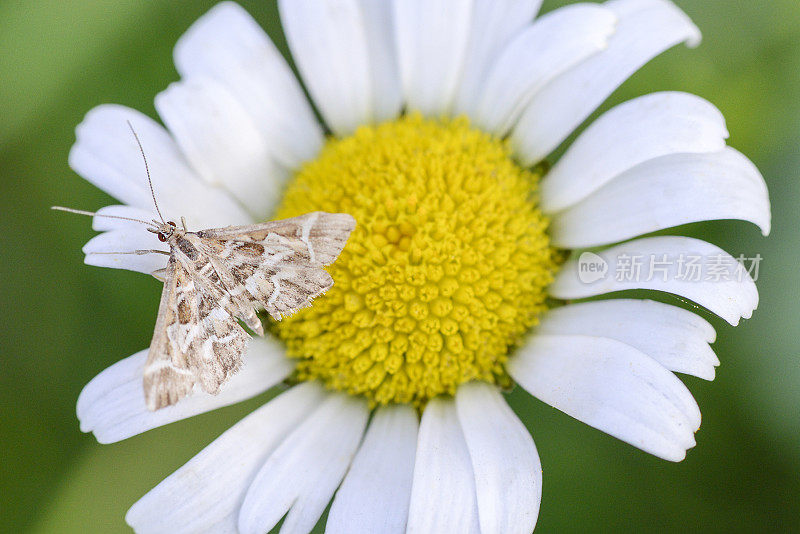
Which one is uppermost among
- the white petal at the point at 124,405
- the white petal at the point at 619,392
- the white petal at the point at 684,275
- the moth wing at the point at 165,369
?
the white petal at the point at 684,275

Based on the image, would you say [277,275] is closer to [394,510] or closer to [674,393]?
[394,510]

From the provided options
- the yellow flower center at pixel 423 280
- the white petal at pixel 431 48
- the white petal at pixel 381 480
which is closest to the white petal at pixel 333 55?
the white petal at pixel 431 48

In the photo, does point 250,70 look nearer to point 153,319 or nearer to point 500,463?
point 153,319

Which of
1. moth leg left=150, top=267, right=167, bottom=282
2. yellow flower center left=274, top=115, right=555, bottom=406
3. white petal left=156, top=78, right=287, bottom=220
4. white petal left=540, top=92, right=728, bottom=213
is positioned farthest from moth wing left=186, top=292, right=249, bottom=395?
white petal left=540, top=92, right=728, bottom=213

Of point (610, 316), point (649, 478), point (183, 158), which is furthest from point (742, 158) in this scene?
point (183, 158)

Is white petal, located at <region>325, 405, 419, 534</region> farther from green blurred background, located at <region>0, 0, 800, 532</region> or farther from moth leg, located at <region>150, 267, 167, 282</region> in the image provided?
moth leg, located at <region>150, 267, 167, 282</region>

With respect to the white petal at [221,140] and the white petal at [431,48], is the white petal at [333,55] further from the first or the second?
the white petal at [221,140]
